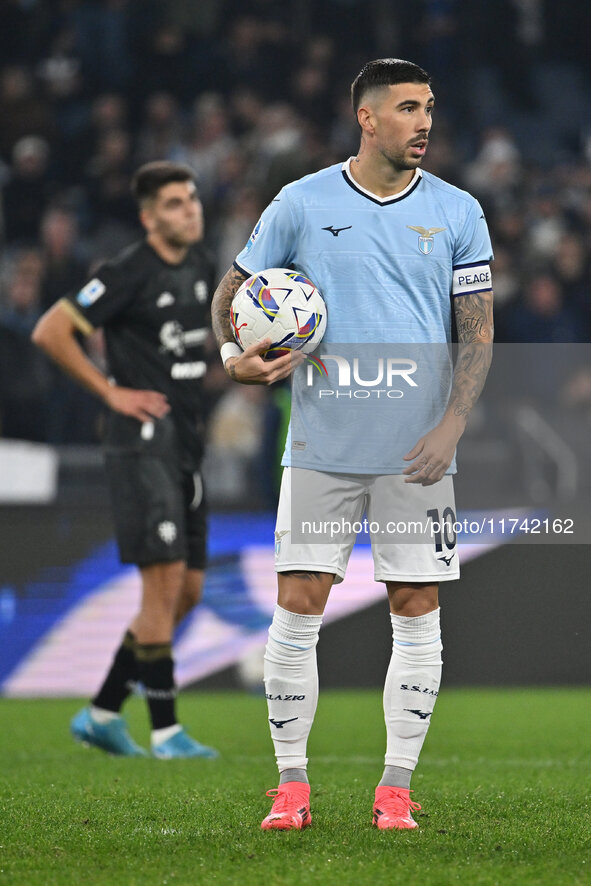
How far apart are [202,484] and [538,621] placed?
2.45 meters

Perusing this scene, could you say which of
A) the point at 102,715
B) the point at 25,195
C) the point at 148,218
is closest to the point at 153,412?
the point at 148,218

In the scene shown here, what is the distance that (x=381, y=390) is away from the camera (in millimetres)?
3621

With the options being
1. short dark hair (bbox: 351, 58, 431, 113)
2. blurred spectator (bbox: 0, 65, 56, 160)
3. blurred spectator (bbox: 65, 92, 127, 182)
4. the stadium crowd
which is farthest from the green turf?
blurred spectator (bbox: 0, 65, 56, 160)

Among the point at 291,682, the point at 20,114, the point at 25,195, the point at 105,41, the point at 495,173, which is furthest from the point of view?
the point at 105,41

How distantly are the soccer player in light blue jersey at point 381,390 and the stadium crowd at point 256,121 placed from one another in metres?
5.72

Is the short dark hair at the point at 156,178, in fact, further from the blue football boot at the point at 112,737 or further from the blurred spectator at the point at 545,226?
the blurred spectator at the point at 545,226

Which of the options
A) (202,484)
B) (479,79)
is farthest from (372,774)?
(479,79)

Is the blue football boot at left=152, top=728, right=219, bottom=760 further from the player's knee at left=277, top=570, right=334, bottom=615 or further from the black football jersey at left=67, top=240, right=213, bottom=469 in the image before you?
the player's knee at left=277, top=570, right=334, bottom=615

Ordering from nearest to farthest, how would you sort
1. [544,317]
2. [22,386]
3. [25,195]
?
[22,386] → [544,317] → [25,195]

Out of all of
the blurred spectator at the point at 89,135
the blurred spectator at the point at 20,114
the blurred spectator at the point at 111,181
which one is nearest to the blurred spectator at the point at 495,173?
the blurred spectator at the point at 111,181

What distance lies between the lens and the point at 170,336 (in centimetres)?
564

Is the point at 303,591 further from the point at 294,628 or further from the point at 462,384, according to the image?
the point at 462,384

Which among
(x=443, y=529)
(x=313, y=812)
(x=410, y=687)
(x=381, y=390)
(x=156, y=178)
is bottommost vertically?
(x=313, y=812)

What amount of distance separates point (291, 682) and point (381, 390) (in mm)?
855
